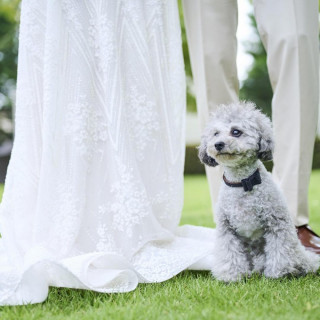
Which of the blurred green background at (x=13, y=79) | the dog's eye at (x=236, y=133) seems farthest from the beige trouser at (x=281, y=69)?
the blurred green background at (x=13, y=79)

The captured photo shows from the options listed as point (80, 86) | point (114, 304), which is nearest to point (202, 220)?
point (80, 86)

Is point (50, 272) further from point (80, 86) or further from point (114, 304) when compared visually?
point (80, 86)

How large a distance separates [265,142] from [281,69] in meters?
0.68

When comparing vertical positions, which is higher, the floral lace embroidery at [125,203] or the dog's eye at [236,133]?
the dog's eye at [236,133]

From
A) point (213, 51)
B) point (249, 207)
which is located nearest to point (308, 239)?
point (249, 207)

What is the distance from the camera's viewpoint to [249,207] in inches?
87.0

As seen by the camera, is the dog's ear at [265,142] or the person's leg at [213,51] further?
the person's leg at [213,51]

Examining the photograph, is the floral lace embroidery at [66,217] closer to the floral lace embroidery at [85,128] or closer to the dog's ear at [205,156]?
the floral lace embroidery at [85,128]

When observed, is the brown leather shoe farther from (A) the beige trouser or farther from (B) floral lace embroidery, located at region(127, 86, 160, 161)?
(B) floral lace embroidery, located at region(127, 86, 160, 161)

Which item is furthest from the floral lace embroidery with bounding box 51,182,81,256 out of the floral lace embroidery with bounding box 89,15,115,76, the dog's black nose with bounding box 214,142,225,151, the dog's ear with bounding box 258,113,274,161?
the dog's ear with bounding box 258,113,274,161

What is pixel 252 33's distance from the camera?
21047mm

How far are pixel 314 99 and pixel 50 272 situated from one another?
5.60 ft

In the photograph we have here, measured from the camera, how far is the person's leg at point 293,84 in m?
2.59

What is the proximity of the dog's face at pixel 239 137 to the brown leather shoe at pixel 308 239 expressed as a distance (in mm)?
697
